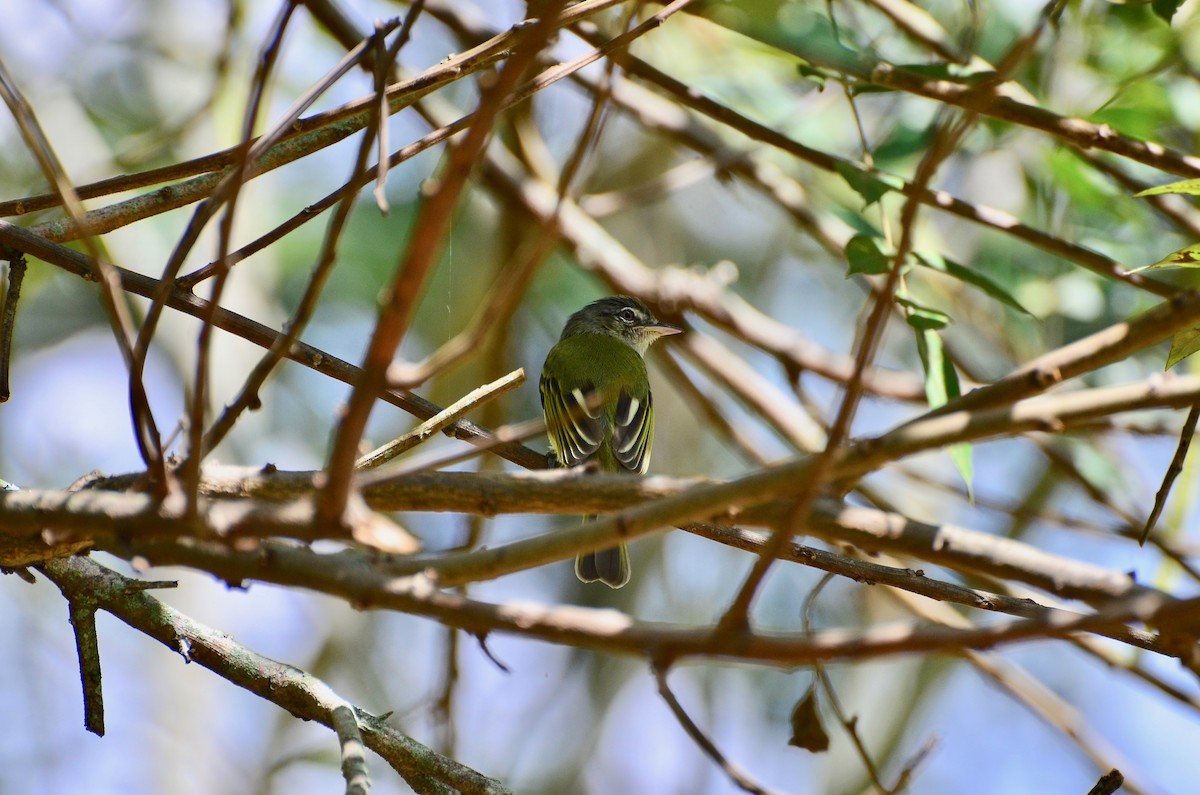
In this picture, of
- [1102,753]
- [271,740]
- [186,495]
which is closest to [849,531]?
[186,495]

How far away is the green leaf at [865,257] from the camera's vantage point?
9.95 feet

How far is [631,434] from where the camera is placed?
17.0ft

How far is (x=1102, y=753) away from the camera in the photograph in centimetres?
448

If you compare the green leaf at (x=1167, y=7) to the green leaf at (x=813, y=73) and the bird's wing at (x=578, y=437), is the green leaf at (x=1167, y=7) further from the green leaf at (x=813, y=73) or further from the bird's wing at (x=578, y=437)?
the bird's wing at (x=578, y=437)

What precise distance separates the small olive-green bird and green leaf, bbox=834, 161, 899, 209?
120 cm

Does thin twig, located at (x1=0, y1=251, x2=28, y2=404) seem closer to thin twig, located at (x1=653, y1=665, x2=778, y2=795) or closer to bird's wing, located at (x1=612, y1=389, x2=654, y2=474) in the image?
thin twig, located at (x1=653, y1=665, x2=778, y2=795)

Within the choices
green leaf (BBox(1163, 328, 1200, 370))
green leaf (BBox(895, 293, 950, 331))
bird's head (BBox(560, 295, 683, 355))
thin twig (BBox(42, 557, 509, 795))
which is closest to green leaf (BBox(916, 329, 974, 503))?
green leaf (BBox(895, 293, 950, 331))

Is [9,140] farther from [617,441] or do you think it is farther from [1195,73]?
[1195,73]

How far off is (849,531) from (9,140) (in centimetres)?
677

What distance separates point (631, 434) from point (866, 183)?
2.13 meters

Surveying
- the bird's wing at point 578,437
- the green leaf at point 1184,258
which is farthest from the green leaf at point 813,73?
the bird's wing at point 578,437

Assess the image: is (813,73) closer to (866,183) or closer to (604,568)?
(866,183)

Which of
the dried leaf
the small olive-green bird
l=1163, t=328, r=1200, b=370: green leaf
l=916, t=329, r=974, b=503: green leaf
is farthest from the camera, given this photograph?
the small olive-green bird

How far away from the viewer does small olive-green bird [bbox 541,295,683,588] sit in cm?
478
